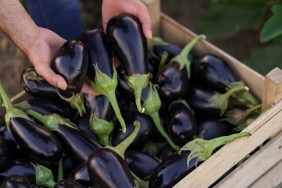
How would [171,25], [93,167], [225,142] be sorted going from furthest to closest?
1. [171,25]
2. [225,142]
3. [93,167]

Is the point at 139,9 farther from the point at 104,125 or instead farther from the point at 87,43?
the point at 104,125

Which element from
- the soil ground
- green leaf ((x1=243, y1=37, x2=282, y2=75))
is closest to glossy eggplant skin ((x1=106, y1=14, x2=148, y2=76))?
green leaf ((x1=243, y1=37, x2=282, y2=75))

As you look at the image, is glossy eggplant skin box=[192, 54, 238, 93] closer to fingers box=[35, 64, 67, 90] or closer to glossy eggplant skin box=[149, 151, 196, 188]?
glossy eggplant skin box=[149, 151, 196, 188]

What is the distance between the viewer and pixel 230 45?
2.60 metres

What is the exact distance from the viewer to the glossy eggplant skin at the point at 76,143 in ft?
4.63

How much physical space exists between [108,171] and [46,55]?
35 cm

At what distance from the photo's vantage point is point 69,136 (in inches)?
56.3

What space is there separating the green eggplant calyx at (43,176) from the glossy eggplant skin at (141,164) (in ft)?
0.63

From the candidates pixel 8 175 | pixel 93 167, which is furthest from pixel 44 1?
pixel 93 167

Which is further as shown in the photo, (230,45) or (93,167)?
(230,45)

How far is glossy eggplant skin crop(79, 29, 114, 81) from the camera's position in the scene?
140cm

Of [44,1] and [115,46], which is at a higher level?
[115,46]

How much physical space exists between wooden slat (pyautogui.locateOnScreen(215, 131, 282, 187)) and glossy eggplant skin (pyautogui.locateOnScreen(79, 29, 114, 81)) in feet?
1.27

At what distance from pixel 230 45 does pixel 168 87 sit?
3.62 ft
